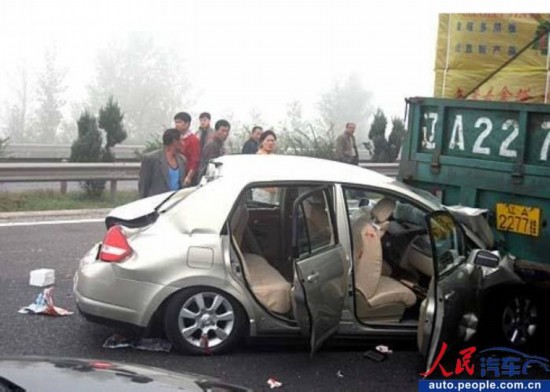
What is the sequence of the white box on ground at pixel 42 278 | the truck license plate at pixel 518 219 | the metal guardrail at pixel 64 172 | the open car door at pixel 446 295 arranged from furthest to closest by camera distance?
the metal guardrail at pixel 64 172
the white box on ground at pixel 42 278
the truck license plate at pixel 518 219
the open car door at pixel 446 295

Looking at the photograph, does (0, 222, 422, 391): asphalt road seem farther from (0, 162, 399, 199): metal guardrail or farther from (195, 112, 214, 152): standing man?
(0, 162, 399, 199): metal guardrail

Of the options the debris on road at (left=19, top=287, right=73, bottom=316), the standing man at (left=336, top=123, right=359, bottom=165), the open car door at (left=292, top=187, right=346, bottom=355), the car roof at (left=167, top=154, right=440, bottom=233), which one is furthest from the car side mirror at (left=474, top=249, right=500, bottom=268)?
the standing man at (left=336, top=123, right=359, bottom=165)

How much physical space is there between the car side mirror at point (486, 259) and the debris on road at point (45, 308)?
3.16 meters

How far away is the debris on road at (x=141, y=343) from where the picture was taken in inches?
197

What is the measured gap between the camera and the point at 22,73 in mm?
35531

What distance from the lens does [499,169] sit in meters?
5.46

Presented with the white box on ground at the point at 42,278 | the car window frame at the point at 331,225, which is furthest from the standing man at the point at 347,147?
the car window frame at the point at 331,225

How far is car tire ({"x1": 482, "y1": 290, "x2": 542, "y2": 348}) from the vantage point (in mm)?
5160

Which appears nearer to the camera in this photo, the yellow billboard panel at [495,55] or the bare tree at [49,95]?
the yellow billboard panel at [495,55]

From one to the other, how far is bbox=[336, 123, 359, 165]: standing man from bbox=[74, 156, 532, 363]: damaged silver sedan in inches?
310

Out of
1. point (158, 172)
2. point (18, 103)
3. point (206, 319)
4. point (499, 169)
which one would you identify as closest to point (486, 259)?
point (499, 169)

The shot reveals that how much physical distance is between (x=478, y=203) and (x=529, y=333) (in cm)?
104

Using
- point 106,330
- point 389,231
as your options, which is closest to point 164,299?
point 106,330

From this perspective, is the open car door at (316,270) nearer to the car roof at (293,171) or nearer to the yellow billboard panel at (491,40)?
the car roof at (293,171)
